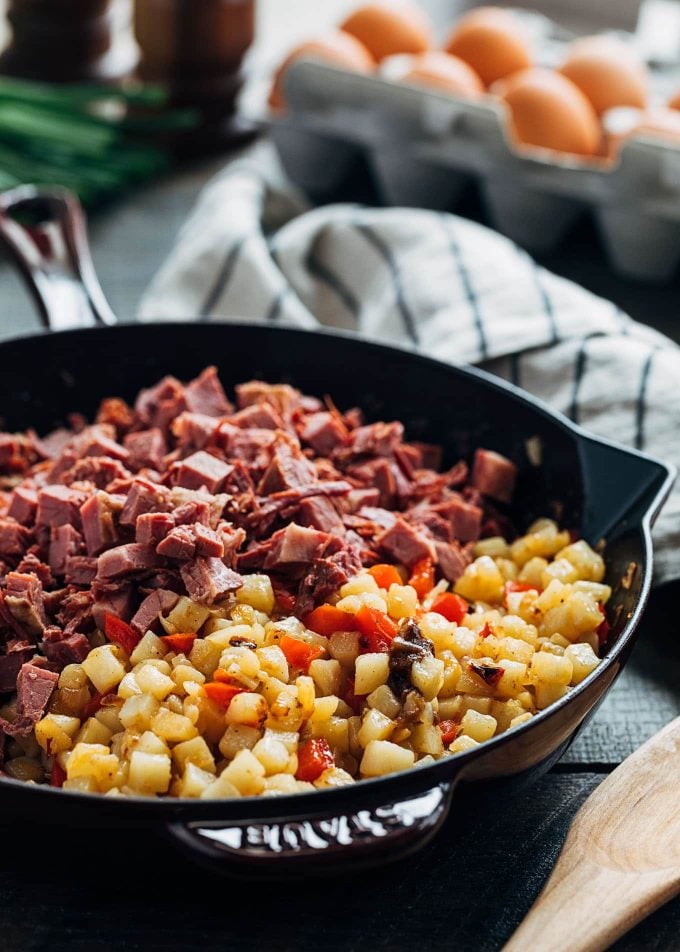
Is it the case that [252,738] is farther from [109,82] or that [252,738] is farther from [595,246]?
[109,82]

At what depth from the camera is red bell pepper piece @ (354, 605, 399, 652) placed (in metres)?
1.65

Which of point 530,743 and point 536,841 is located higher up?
point 530,743

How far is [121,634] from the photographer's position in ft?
5.42

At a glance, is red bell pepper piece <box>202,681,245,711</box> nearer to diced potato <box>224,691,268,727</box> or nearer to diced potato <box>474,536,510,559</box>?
diced potato <box>224,691,268,727</box>

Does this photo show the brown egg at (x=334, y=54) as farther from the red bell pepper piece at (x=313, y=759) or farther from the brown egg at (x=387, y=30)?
the red bell pepper piece at (x=313, y=759)

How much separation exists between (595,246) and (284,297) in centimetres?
122

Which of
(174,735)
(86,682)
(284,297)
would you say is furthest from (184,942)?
(284,297)

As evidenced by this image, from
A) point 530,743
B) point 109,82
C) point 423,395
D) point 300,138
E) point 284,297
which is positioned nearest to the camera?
point 530,743

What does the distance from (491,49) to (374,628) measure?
2492mm

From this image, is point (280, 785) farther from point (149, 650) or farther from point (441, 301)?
point (441, 301)

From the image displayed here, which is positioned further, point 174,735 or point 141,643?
point 141,643

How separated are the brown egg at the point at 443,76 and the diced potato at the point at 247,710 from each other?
2.26 metres

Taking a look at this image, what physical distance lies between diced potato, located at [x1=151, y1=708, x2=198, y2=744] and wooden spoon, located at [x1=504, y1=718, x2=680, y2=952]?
0.47 m

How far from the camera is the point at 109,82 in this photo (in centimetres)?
389
